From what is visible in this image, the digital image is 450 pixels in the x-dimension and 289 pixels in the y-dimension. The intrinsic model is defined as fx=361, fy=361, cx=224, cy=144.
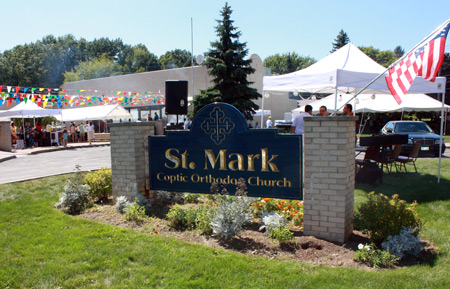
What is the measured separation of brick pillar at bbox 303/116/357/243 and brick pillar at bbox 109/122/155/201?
2.86 m

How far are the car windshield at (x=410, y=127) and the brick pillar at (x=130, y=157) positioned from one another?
11.8m

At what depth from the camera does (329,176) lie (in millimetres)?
4516

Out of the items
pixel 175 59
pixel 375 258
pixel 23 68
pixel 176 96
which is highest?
pixel 175 59

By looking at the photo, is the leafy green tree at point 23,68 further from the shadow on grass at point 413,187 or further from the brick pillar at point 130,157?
the shadow on grass at point 413,187

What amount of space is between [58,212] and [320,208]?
4.22 meters

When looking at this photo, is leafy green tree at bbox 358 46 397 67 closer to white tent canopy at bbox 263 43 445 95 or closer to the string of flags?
the string of flags

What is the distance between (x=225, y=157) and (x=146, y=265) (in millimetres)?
2094

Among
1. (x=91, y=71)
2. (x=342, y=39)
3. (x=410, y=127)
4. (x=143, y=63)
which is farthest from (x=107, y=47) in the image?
(x=410, y=127)

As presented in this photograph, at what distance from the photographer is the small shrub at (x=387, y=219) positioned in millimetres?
4227

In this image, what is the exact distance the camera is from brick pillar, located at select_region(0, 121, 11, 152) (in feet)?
61.7

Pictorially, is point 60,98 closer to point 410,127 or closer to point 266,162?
point 410,127

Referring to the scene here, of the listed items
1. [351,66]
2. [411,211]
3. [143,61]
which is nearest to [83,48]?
[143,61]

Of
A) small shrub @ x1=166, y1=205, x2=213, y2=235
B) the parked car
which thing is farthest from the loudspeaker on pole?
the parked car

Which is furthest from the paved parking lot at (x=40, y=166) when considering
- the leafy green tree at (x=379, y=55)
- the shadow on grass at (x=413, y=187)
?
the leafy green tree at (x=379, y=55)
